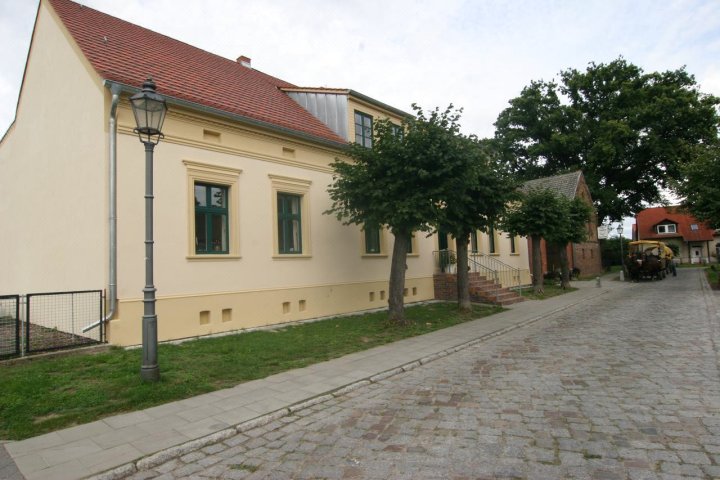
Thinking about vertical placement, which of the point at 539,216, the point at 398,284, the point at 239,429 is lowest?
the point at 239,429

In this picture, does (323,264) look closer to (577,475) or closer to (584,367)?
(584,367)

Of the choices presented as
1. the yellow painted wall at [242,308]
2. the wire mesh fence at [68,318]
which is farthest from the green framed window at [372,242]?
the wire mesh fence at [68,318]

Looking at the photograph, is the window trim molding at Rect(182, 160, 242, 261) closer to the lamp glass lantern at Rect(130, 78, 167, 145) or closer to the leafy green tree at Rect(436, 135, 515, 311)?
the lamp glass lantern at Rect(130, 78, 167, 145)

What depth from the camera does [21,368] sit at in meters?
6.96

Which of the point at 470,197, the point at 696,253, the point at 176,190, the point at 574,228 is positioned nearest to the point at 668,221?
the point at 696,253

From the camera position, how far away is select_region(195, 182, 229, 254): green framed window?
1062 cm

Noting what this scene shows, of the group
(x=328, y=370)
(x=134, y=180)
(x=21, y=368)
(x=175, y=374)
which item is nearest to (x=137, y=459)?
(x=175, y=374)

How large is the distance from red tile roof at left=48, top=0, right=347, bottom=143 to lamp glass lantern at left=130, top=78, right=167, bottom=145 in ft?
13.0

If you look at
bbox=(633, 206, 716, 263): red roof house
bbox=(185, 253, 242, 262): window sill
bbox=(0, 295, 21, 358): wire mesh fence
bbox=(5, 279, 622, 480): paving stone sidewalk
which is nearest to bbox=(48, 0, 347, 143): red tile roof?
bbox=(185, 253, 242, 262): window sill

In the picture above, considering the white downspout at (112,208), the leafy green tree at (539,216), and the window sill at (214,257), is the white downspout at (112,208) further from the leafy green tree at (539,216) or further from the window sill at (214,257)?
the leafy green tree at (539,216)

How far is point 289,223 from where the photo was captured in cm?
1284

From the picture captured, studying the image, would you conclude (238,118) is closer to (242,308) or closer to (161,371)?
(242,308)

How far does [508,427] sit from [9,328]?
928cm

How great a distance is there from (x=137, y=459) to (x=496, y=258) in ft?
69.4
